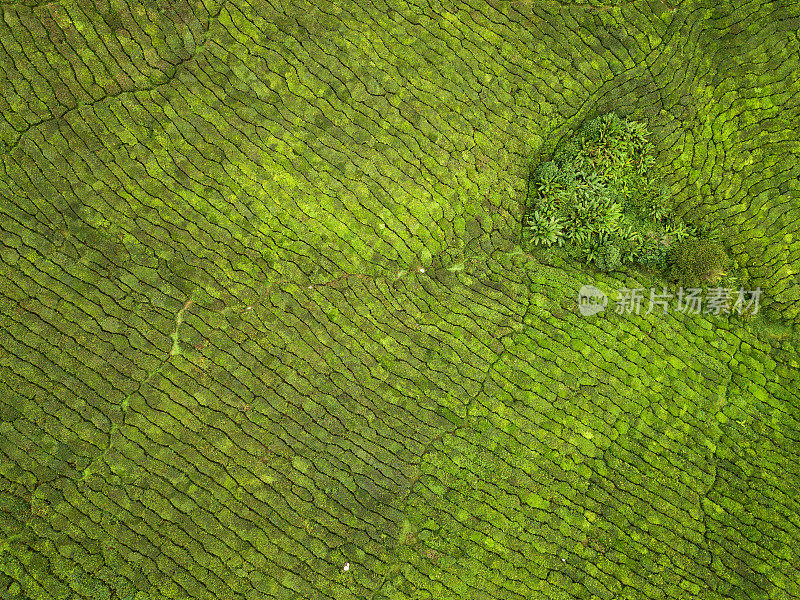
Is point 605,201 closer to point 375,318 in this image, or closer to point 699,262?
point 699,262

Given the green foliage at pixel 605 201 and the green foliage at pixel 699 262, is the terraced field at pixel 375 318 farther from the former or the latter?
the green foliage at pixel 699 262

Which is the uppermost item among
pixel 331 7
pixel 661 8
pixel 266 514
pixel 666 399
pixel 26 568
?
pixel 661 8

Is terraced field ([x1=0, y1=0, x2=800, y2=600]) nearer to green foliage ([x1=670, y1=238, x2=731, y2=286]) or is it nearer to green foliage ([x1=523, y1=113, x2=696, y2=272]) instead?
green foliage ([x1=523, y1=113, x2=696, y2=272])

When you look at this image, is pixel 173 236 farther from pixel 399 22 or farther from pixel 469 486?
pixel 469 486

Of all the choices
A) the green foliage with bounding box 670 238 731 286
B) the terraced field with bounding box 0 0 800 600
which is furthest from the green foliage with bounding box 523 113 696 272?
the terraced field with bounding box 0 0 800 600

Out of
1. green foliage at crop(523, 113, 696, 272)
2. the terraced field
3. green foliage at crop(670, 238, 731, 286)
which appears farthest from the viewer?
green foliage at crop(523, 113, 696, 272)

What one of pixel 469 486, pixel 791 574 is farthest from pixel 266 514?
pixel 791 574

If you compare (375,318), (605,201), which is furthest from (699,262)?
(375,318)
